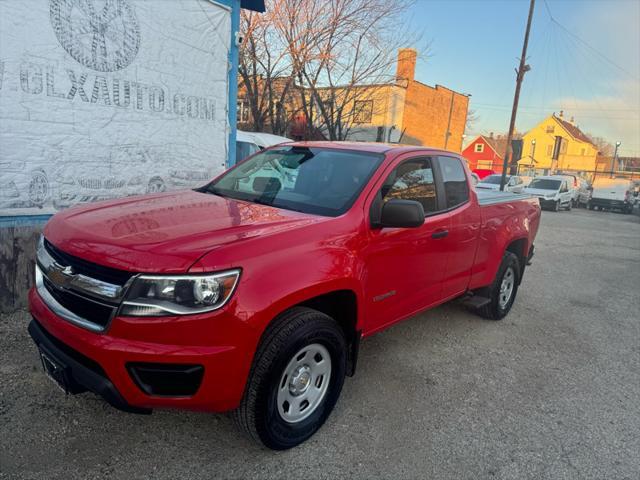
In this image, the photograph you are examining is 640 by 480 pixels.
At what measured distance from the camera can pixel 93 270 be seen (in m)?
2.25

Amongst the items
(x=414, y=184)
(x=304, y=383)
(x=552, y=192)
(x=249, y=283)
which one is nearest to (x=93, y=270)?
(x=249, y=283)

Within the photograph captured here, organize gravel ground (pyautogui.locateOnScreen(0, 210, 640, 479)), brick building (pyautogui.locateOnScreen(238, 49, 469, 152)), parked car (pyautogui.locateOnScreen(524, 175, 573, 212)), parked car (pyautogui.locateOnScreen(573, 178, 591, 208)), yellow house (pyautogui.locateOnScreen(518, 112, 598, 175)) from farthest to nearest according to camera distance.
A: yellow house (pyautogui.locateOnScreen(518, 112, 598, 175)) → parked car (pyautogui.locateOnScreen(573, 178, 591, 208)) → parked car (pyautogui.locateOnScreen(524, 175, 573, 212)) → brick building (pyautogui.locateOnScreen(238, 49, 469, 152)) → gravel ground (pyautogui.locateOnScreen(0, 210, 640, 479))

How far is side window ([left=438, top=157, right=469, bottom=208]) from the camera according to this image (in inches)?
158

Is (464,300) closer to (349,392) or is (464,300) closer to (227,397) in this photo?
(349,392)

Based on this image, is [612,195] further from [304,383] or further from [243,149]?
[304,383]

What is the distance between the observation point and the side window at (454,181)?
402cm

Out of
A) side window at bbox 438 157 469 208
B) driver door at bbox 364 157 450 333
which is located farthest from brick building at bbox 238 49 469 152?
driver door at bbox 364 157 450 333

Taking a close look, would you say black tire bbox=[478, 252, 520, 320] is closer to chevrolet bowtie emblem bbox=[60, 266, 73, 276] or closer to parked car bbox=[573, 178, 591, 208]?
chevrolet bowtie emblem bbox=[60, 266, 73, 276]

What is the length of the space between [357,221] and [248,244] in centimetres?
89

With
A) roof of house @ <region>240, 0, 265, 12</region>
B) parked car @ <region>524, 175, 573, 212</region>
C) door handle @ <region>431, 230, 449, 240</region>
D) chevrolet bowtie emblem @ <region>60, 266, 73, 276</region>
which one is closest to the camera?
chevrolet bowtie emblem @ <region>60, 266, 73, 276</region>

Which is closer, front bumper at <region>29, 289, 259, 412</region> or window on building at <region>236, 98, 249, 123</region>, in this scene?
front bumper at <region>29, 289, 259, 412</region>

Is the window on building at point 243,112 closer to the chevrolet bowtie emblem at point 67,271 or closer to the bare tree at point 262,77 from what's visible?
the bare tree at point 262,77

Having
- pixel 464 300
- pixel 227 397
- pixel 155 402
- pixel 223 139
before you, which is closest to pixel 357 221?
pixel 227 397

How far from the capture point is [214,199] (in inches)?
131
